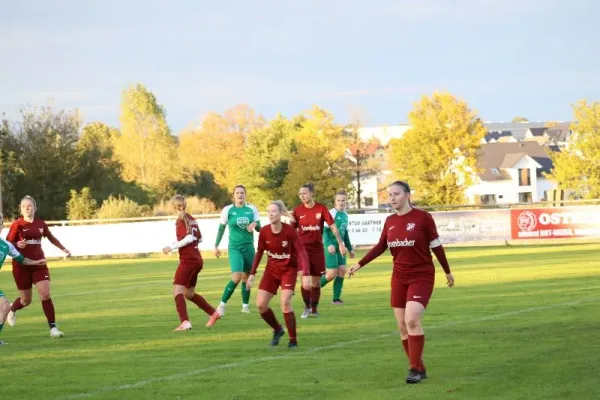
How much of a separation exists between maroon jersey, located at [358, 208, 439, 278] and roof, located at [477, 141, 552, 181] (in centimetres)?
12373

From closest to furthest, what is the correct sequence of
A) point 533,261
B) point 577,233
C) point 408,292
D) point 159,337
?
point 408,292 → point 159,337 → point 533,261 → point 577,233

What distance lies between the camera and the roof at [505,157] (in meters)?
136

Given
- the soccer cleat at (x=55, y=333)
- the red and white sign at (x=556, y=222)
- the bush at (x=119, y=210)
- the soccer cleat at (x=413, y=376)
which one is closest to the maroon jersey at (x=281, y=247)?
the soccer cleat at (x=413, y=376)

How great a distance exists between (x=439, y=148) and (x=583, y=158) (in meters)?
9.26

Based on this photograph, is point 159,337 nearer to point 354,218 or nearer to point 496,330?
point 496,330

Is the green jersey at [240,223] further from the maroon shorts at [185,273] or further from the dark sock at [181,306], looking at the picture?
the dark sock at [181,306]

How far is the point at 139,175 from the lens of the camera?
104062mm

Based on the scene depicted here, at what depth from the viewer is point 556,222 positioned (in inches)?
1724

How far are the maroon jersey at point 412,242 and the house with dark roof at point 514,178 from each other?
123 meters

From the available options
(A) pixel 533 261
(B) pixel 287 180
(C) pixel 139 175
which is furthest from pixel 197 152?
(A) pixel 533 261

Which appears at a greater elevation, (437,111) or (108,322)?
(437,111)

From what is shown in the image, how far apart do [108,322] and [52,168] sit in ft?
174

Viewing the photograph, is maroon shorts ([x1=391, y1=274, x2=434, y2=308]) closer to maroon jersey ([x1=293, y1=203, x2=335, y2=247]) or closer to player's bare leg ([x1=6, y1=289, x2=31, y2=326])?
maroon jersey ([x1=293, y1=203, x2=335, y2=247])

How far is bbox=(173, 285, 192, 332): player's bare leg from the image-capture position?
1639 centimetres
